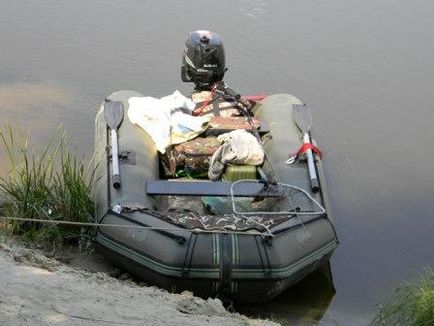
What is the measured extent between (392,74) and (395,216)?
2.80 m

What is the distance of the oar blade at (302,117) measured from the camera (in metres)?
6.74

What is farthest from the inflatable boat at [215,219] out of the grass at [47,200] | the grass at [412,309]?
the grass at [412,309]

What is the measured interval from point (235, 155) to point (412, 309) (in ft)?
6.34

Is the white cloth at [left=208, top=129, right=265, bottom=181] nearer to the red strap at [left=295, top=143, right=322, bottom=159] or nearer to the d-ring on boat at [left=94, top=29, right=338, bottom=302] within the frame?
the d-ring on boat at [left=94, top=29, right=338, bottom=302]

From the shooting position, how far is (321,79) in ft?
29.9

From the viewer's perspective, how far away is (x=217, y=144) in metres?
6.18

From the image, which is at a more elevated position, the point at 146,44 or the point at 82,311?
the point at 146,44

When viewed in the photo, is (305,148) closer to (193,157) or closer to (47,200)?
(193,157)

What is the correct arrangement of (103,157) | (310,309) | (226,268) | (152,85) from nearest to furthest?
(226,268) < (310,309) < (103,157) < (152,85)

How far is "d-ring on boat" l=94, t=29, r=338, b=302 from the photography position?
509 centimetres

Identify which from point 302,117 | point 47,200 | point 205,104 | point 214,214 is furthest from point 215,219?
point 302,117

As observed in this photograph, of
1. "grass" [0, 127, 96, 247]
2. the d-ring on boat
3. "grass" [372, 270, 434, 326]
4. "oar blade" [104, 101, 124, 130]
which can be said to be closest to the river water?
the d-ring on boat

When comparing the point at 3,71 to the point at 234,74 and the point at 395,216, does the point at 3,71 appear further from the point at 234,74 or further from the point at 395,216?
the point at 395,216

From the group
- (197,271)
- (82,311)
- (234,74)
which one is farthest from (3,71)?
(82,311)
